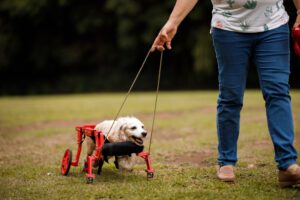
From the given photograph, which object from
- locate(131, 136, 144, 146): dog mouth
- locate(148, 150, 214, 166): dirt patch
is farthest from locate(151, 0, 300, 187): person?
locate(148, 150, 214, 166): dirt patch

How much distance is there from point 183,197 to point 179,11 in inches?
61.5

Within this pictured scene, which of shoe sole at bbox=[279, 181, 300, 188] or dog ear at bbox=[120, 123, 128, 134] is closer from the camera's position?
shoe sole at bbox=[279, 181, 300, 188]

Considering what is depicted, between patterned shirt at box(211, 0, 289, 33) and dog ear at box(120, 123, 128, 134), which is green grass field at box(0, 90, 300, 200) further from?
patterned shirt at box(211, 0, 289, 33)

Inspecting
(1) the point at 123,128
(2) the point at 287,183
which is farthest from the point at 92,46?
(2) the point at 287,183

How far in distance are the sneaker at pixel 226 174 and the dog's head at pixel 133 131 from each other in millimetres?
807

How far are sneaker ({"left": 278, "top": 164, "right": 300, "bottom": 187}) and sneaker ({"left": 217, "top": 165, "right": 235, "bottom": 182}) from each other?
466mm

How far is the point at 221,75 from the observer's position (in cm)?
463

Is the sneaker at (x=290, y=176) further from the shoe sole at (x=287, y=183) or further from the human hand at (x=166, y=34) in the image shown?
the human hand at (x=166, y=34)

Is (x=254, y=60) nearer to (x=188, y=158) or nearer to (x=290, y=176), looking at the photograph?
(x=290, y=176)

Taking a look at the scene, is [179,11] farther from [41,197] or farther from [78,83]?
[78,83]

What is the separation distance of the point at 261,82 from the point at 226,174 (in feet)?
2.73

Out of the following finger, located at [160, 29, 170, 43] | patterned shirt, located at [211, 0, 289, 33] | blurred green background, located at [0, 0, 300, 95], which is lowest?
blurred green background, located at [0, 0, 300, 95]

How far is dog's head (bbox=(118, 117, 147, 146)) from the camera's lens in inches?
202

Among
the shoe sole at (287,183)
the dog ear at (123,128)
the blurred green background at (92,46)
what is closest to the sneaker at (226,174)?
the shoe sole at (287,183)
